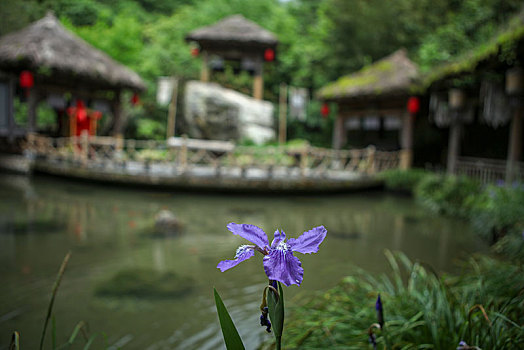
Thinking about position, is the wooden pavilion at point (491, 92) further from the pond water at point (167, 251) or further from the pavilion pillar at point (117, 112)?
the pavilion pillar at point (117, 112)

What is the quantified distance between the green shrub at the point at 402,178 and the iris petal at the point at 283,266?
35.4 ft

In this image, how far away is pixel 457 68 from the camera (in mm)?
7656

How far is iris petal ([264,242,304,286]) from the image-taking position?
2.68 feet

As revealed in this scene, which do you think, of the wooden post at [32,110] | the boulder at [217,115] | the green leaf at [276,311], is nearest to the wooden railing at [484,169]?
the boulder at [217,115]

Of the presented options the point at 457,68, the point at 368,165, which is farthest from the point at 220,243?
the point at 368,165

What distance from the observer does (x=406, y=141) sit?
12.5 meters

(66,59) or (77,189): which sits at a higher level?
(66,59)

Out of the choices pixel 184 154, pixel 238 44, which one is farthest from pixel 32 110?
pixel 238 44

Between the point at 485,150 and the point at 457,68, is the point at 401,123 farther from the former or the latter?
the point at 457,68

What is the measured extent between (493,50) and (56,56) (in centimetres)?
1116

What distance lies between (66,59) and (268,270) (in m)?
12.9

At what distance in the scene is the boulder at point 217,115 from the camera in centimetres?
1430

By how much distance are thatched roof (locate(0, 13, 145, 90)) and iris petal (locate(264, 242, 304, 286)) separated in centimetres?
1240

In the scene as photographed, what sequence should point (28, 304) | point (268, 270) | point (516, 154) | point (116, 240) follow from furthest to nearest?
point (516, 154)
point (116, 240)
point (28, 304)
point (268, 270)
